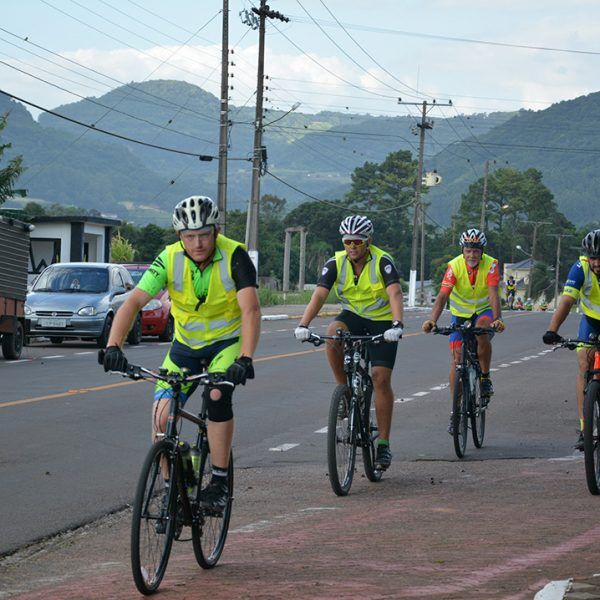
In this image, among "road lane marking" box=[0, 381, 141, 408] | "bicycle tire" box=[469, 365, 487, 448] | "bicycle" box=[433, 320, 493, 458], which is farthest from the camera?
"road lane marking" box=[0, 381, 141, 408]

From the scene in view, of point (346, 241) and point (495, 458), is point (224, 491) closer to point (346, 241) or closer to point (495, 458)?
point (346, 241)

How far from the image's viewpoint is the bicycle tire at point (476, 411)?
42.1ft

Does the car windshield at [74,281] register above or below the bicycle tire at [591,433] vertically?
above

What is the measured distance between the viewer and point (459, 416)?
1223 cm

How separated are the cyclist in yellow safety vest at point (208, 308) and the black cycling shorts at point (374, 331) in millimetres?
3482

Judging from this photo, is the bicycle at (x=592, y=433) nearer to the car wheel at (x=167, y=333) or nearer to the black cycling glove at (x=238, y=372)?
the black cycling glove at (x=238, y=372)

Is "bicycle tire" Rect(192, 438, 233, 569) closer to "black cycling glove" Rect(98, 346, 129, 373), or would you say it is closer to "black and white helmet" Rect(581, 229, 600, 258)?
"black cycling glove" Rect(98, 346, 129, 373)

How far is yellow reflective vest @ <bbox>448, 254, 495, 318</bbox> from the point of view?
1359 centimetres

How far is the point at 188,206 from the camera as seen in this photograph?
7180 millimetres

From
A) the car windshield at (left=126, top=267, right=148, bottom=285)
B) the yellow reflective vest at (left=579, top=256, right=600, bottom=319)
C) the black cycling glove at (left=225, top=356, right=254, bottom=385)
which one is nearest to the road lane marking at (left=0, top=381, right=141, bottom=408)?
the yellow reflective vest at (left=579, top=256, right=600, bottom=319)

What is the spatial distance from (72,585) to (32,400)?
9.50 m

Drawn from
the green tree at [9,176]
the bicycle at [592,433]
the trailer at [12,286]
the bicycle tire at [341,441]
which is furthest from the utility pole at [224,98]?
the bicycle at [592,433]

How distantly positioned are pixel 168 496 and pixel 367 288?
173 inches

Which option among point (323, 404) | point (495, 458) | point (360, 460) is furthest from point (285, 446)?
point (323, 404)
